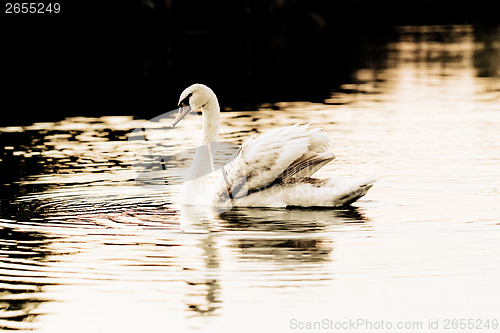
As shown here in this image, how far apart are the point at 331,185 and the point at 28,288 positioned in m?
4.18

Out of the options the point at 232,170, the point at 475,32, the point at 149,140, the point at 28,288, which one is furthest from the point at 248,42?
the point at 28,288

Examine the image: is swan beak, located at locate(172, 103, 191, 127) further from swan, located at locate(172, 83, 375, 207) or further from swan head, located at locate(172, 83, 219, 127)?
swan, located at locate(172, 83, 375, 207)

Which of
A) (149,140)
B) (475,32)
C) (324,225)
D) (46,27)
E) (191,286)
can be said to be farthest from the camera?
(46,27)

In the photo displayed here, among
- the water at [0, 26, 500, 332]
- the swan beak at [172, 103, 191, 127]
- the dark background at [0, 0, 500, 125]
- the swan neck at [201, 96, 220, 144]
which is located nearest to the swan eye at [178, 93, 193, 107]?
the swan beak at [172, 103, 191, 127]

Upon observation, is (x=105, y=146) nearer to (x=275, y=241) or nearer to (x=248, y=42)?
(x=275, y=241)

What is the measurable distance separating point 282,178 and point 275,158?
44 centimetres

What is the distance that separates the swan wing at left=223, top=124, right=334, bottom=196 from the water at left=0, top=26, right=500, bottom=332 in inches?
13.9

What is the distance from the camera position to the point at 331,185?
475 inches

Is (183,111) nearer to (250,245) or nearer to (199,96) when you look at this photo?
(199,96)

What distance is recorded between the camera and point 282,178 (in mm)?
12258

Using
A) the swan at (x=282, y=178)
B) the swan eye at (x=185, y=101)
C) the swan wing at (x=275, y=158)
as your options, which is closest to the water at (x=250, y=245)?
the swan at (x=282, y=178)

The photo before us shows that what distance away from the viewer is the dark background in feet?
92.6

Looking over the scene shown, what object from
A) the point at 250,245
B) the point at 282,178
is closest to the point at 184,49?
the point at 282,178

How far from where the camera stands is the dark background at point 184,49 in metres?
28.2
